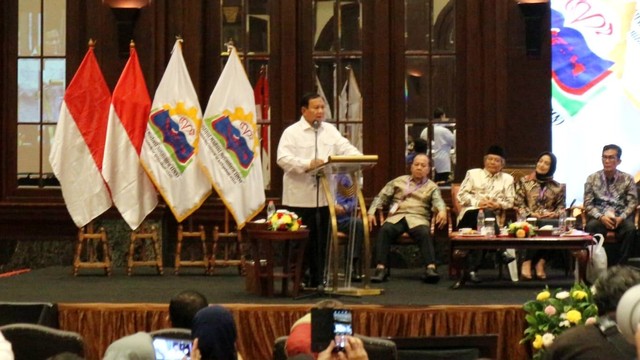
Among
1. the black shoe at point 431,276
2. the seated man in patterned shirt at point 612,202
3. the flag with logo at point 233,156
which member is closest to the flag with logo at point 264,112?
the flag with logo at point 233,156

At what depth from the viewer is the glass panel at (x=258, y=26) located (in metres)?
10.8

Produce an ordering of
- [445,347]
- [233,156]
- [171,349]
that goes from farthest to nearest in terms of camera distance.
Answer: [233,156], [445,347], [171,349]

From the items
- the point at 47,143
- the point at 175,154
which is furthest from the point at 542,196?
the point at 47,143

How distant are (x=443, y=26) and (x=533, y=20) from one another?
2.49 feet

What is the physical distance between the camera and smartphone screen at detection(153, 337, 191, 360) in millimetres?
4688

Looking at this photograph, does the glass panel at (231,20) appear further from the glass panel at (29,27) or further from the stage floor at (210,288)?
the stage floor at (210,288)

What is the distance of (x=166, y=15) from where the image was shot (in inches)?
422

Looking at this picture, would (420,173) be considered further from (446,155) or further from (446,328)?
(446,328)

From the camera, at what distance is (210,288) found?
349 inches

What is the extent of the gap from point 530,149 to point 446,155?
697 millimetres

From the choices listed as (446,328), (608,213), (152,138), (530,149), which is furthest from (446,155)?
(446,328)

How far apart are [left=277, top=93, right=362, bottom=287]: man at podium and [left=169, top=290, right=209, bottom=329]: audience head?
10.1 ft

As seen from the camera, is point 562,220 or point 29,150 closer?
point 562,220

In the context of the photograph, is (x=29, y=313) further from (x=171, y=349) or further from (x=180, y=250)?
(x=171, y=349)
